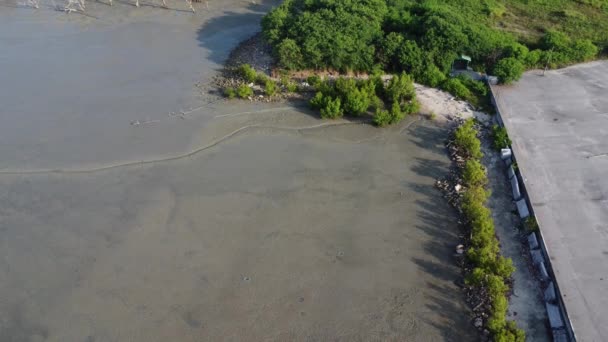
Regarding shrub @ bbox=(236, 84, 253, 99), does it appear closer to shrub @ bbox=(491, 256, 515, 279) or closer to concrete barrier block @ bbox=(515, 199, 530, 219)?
concrete barrier block @ bbox=(515, 199, 530, 219)

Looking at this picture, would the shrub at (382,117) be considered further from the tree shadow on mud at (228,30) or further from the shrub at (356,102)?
the tree shadow on mud at (228,30)

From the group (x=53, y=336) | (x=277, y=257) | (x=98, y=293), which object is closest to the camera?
(x=53, y=336)

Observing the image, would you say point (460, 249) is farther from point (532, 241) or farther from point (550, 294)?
point (550, 294)

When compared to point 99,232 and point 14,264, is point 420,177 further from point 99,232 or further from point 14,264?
point 14,264

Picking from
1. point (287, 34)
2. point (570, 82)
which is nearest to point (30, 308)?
point (287, 34)

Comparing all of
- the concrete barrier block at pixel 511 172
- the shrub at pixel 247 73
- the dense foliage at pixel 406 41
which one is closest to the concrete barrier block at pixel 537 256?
the concrete barrier block at pixel 511 172

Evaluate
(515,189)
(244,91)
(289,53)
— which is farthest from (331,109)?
(515,189)
